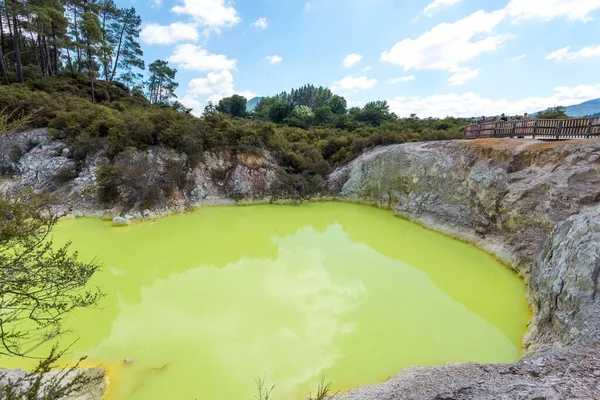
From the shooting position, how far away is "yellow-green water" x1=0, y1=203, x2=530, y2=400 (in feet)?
17.5

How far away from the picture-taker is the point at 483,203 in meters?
11.6

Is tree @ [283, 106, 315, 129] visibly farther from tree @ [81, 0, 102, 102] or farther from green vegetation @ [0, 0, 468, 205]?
tree @ [81, 0, 102, 102]

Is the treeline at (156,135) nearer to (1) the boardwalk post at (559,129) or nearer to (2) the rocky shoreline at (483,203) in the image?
(2) the rocky shoreline at (483,203)

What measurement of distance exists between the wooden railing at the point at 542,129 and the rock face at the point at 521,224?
85 centimetres

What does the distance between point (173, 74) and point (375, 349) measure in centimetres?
3573

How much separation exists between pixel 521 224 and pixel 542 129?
4.51 metres

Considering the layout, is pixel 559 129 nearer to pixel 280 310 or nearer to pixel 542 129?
pixel 542 129

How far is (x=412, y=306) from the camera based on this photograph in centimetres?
738

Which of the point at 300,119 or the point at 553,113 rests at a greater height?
the point at 300,119

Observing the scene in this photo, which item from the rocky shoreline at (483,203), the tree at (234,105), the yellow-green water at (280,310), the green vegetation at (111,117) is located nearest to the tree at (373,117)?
the green vegetation at (111,117)

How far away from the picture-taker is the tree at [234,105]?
44906 mm

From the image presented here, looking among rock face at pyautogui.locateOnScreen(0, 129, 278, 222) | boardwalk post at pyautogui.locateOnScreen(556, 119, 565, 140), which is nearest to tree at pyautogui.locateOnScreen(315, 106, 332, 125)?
rock face at pyautogui.locateOnScreen(0, 129, 278, 222)

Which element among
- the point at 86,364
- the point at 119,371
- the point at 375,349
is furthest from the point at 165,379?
the point at 375,349

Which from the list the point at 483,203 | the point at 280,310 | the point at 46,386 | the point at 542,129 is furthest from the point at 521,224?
the point at 46,386
